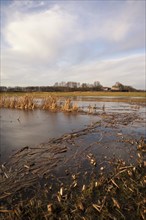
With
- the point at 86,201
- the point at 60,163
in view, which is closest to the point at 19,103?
the point at 60,163

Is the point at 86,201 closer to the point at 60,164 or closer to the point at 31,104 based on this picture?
the point at 60,164

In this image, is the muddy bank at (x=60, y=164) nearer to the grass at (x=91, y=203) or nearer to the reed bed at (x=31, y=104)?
the grass at (x=91, y=203)

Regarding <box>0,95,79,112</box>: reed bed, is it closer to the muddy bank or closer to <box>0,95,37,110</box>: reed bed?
<box>0,95,37,110</box>: reed bed

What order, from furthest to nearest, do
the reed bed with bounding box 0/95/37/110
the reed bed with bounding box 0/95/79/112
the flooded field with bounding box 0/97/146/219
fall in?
the reed bed with bounding box 0/95/37/110 → the reed bed with bounding box 0/95/79/112 → the flooded field with bounding box 0/97/146/219

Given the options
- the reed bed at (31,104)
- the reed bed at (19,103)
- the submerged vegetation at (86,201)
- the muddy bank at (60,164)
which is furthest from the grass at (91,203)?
the reed bed at (19,103)

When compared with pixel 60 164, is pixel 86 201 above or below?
below

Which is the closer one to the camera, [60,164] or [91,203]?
[91,203]

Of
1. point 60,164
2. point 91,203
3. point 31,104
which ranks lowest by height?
point 91,203

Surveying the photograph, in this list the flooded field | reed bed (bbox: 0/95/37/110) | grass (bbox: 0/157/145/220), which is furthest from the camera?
reed bed (bbox: 0/95/37/110)

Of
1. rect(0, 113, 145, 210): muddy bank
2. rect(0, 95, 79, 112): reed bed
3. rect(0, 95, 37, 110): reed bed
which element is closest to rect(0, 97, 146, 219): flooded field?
rect(0, 113, 145, 210): muddy bank

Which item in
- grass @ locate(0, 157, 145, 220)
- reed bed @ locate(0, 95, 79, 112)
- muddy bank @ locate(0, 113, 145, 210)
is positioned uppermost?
reed bed @ locate(0, 95, 79, 112)

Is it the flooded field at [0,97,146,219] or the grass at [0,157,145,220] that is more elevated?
the flooded field at [0,97,146,219]

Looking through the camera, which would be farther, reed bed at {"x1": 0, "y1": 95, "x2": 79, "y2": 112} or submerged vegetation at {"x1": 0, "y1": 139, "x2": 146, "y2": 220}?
reed bed at {"x1": 0, "y1": 95, "x2": 79, "y2": 112}

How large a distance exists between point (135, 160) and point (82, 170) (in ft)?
6.23
